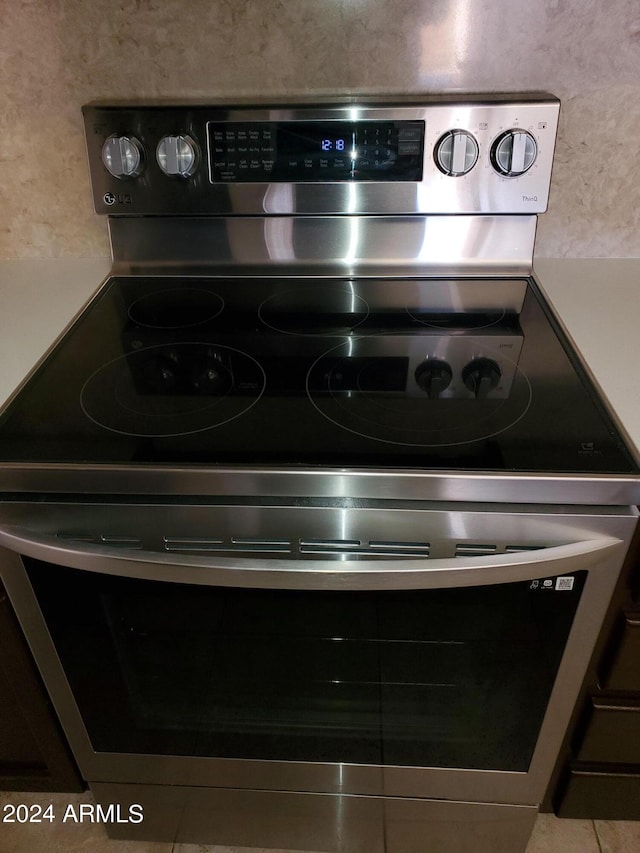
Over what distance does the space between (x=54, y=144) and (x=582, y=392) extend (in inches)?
38.2

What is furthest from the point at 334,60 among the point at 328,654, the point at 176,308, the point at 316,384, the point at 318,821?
the point at 318,821

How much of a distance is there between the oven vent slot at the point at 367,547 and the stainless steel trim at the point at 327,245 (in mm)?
512

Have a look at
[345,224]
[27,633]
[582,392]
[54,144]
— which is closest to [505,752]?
[582,392]

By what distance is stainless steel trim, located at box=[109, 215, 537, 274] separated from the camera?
1096mm

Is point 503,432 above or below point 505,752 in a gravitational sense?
above

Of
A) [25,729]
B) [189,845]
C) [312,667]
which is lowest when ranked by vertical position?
[189,845]

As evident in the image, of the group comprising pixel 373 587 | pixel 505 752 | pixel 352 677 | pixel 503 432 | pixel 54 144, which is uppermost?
pixel 54 144

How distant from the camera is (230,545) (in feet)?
2.52

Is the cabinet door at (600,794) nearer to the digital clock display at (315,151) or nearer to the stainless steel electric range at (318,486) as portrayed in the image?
the stainless steel electric range at (318,486)

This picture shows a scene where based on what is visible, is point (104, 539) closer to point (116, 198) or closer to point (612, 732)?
point (116, 198)

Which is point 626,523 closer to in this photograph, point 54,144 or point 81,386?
point 81,386

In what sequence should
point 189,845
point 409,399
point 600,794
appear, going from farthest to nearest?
point 189,845 < point 600,794 < point 409,399

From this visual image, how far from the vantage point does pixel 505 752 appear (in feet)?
3.18

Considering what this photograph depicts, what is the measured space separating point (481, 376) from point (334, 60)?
1.96 ft
